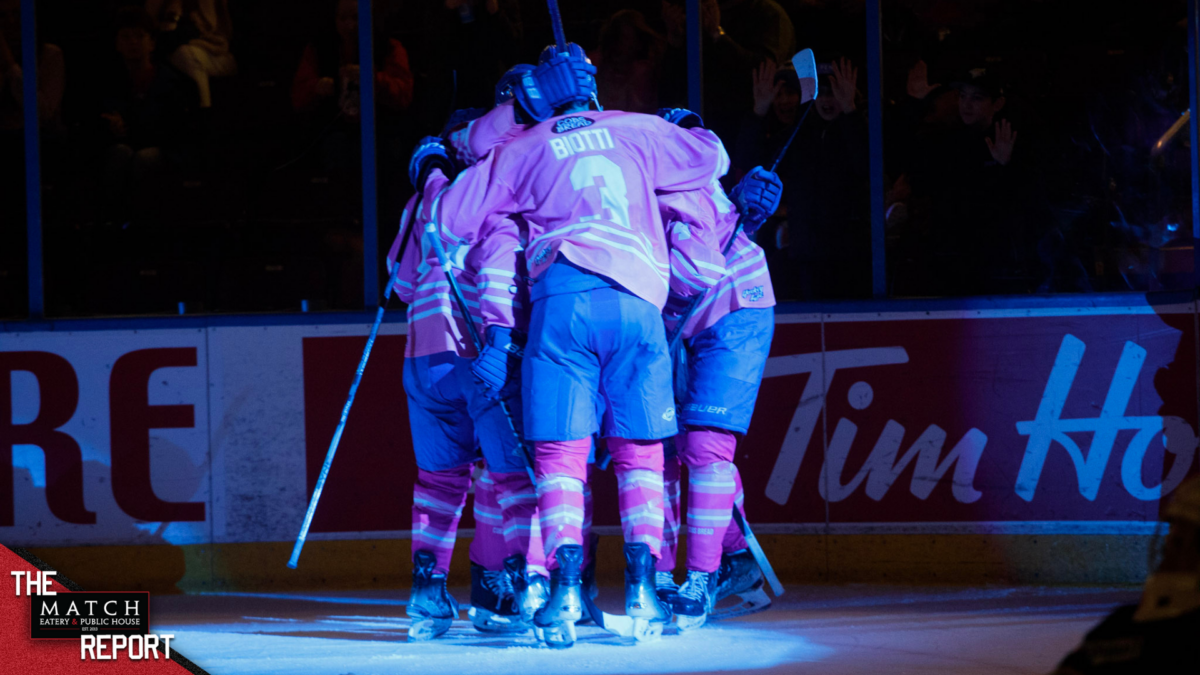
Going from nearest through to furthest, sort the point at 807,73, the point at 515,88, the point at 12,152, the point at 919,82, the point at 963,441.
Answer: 1. the point at 515,88
2. the point at 807,73
3. the point at 963,441
4. the point at 919,82
5. the point at 12,152

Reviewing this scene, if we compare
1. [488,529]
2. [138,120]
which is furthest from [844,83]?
[138,120]

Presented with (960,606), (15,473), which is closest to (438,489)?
(960,606)

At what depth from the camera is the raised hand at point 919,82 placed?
17.6 feet

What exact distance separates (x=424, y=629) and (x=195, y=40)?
3.46 metres

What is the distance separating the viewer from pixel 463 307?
13.1 ft

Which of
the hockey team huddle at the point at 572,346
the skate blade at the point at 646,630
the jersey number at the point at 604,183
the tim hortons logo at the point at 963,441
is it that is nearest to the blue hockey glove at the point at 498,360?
the hockey team huddle at the point at 572,346

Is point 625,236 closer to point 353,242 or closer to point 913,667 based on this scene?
point 913,667

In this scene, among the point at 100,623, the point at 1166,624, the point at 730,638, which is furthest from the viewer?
the point at 730,638

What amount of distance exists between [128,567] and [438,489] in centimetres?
191

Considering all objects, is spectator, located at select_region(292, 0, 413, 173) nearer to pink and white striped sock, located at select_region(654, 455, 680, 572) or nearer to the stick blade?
the stick blade

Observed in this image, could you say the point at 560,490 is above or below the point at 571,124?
below

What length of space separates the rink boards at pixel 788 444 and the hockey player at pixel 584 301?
52.9 inches

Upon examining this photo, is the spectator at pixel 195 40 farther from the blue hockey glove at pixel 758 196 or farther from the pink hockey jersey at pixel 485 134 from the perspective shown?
the blue hockey glove at pixel 758 196

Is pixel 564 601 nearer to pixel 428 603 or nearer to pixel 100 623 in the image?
pixel 428 603
